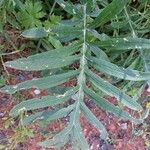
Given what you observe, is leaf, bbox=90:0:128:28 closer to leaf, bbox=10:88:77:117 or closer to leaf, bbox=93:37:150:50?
leaf, bbox=93:37:150:50

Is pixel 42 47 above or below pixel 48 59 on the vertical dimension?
below

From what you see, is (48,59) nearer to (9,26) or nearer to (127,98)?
(127,98)

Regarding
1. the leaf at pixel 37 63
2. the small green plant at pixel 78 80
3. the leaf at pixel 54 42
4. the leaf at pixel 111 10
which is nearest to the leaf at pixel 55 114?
the small green plant at pixel 78 80

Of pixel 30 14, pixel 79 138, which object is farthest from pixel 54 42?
pixel 79 138

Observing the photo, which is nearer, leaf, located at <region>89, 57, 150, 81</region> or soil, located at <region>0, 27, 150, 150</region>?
leaf, located at <region>89, 57, 150, 81</region>

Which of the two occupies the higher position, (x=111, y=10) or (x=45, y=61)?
(x=111, y=10)

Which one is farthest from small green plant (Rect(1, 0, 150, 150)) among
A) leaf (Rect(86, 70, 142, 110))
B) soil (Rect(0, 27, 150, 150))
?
soil (Rect(0, 27, 150, 150))

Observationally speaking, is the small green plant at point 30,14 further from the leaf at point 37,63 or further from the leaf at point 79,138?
the leaf at point 79,138

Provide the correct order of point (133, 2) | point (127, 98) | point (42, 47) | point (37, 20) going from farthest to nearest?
point (133, 2) < point (42, 47) < point (37, 20) < point (127, 98)

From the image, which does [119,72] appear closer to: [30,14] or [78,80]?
[78,80]

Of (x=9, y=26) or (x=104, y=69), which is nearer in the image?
(x=104, y=69)

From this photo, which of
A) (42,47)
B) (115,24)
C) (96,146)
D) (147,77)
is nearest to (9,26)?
(42,47)
